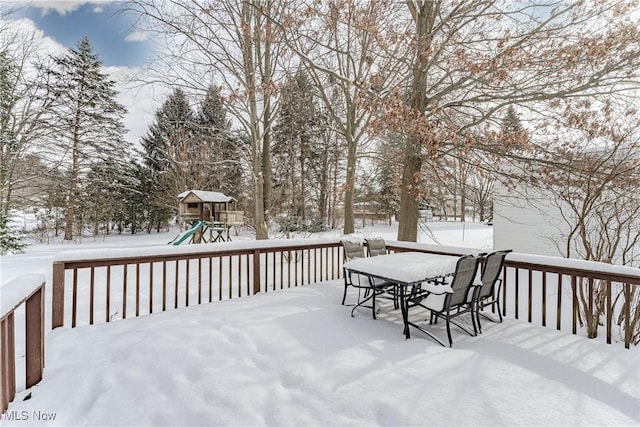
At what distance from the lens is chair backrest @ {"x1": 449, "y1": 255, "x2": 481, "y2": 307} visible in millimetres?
2988

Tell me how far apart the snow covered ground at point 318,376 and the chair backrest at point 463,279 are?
1.37 ft

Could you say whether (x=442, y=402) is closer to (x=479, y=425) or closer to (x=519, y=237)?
(x=479, y=425)

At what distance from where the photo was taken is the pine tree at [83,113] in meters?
14.1

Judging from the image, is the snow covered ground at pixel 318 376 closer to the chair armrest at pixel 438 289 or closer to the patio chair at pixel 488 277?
the patio chair at pixel 488 277

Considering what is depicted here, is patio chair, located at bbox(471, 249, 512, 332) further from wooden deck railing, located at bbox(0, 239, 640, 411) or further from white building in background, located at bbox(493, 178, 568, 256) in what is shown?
white building in background, located at bbox(493, 178, 568, 256)

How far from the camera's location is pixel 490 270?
3.40 metres

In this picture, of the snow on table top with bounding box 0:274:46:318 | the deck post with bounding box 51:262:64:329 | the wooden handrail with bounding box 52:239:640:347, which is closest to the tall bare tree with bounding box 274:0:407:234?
the wooden handrail with bounding box 52:239:640:347

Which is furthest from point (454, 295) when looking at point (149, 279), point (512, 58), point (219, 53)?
point (219, 53)

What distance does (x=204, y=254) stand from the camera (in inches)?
169

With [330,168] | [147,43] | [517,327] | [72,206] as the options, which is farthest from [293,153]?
[517,327]

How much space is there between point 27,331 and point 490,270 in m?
4.25

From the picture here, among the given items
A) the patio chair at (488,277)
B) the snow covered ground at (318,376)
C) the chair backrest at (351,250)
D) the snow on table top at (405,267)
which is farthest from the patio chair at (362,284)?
the patio chair at (488,277)

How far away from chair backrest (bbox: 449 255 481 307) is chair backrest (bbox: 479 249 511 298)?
0.67 feet

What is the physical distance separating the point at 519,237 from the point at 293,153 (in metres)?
11.5
